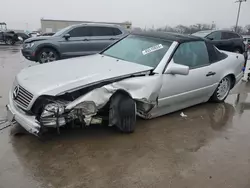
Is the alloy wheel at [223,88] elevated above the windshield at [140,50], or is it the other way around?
the windshield at [140,50]

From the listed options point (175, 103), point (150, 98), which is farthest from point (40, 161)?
point (175, 103)

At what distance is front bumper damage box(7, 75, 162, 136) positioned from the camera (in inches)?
114

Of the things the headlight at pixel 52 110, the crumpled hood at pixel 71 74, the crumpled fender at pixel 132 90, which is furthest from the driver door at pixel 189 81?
the headlight at pixel 52 110

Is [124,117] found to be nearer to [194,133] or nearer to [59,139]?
[59,139]

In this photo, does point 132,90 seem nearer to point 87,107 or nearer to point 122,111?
point 122,111

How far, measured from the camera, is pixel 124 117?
3.30 m

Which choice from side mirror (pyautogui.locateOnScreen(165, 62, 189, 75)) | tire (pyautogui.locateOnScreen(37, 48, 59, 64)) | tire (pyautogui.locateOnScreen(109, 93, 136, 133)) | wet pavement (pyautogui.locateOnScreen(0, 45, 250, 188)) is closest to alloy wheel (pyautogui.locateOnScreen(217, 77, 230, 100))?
wet pavement (pyautogui.locateOnScreen(0, 45, 250, 188))

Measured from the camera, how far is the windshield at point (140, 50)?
3.93 meters

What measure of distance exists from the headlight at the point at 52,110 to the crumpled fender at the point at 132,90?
93 mm

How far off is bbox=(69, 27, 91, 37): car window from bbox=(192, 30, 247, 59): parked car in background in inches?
233

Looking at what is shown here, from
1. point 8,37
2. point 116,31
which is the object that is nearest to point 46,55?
point 116,31

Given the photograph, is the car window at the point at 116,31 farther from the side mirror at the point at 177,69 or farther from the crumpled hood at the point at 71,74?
the side mirror at the point at 177,69

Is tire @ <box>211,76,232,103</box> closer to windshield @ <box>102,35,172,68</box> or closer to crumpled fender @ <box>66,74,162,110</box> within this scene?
windshield @ <box>102,35,172,68</box>

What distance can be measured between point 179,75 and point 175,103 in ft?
1.66
